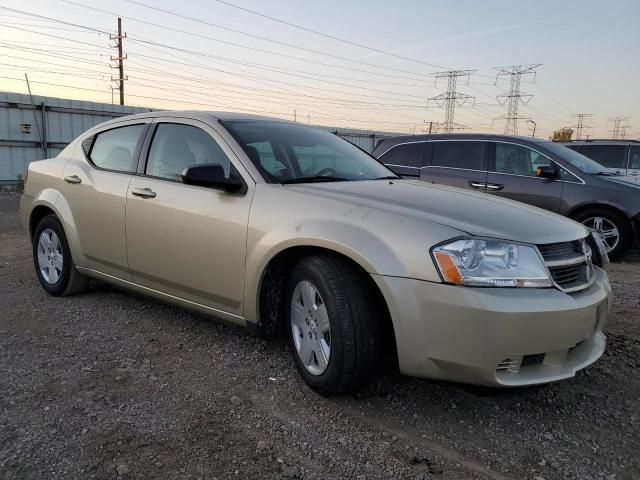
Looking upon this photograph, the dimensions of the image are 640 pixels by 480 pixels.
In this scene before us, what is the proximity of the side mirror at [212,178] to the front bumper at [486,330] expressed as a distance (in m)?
1.14

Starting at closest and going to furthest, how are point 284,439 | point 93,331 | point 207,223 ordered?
point 284,439, point 207,223, point 93,331

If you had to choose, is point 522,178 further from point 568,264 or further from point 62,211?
point 62,211

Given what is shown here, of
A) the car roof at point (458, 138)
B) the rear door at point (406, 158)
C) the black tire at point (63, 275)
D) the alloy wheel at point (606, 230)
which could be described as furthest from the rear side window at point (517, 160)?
the black tire at point (63, 275)

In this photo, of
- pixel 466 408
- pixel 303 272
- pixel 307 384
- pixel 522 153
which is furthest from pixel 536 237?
pixel 522 153

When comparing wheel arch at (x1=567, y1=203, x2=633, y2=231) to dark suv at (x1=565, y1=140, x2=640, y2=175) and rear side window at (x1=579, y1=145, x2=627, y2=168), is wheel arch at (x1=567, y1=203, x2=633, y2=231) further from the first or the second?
rear side window at (x1=579, y1=145, x2=627, y2=168)

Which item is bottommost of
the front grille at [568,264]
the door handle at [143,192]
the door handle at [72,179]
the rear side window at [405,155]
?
the front grille at [568,264]

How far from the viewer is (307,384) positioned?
3000 millimetres

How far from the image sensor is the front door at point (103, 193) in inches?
158

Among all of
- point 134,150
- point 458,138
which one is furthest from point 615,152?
point 134,150

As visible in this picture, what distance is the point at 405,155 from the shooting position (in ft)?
26.9

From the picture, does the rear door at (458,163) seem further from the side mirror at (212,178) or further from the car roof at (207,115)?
the side mirror at (212,178)

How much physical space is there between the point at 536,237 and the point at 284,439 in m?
1.56

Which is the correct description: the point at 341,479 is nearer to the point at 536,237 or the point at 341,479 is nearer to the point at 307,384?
the point at 307,384

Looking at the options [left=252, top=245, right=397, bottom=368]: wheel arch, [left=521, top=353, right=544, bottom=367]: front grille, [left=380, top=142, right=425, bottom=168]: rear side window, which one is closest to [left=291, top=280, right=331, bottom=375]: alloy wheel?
[left=252, top=245, right=397, bottom=368]: wheel arch
